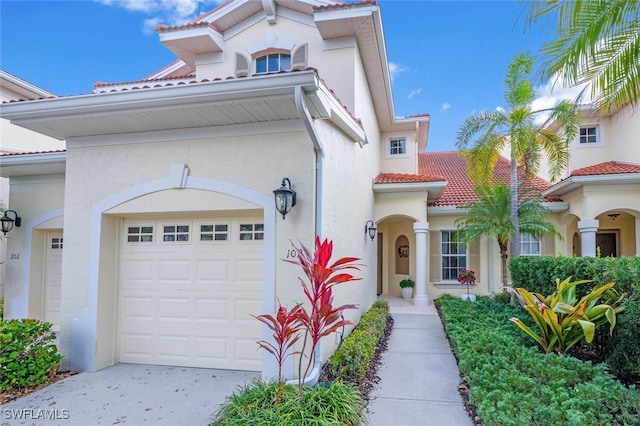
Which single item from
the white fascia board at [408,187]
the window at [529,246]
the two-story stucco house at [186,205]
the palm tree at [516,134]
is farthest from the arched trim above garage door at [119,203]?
the window at [529,246]

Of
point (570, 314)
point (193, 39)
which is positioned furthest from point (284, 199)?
point (193, 39)

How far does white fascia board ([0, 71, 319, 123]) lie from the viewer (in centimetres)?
450

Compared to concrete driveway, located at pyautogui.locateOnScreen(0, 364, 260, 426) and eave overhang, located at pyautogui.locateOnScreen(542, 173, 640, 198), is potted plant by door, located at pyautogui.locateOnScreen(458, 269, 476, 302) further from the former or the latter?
concrete driveway, located at pyautogui.locateOnScreen(0, 364, 260, 426)

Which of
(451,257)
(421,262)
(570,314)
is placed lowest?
(570,314)

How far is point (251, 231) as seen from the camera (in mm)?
5949

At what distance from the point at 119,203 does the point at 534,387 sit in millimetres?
6483

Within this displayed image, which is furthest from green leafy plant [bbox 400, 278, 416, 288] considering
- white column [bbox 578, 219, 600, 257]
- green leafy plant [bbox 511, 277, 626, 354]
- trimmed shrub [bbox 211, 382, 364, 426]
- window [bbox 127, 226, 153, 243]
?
window [bbox 127, 226, 153, 243]

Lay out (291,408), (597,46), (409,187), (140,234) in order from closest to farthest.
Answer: (291,408), (597,46), (140,234), (409,187)

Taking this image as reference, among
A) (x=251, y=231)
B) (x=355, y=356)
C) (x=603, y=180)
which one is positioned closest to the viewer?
(x=355, y=356)

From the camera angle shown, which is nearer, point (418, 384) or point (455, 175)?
point (418, 384)

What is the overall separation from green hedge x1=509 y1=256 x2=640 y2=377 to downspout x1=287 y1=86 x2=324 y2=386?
400 centimetres

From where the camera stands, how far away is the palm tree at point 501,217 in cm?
1067

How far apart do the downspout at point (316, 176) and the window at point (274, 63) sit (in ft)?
16.5

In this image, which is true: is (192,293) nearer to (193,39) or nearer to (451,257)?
(193,39)
